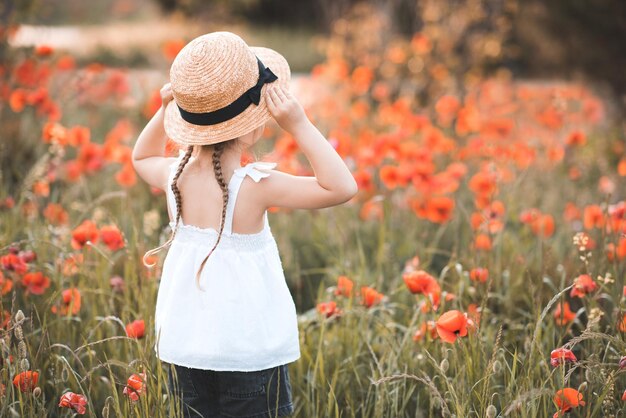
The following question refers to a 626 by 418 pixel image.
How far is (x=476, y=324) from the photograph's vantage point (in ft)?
6.32

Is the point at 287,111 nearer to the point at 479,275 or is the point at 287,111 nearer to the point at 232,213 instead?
the point at 232,213

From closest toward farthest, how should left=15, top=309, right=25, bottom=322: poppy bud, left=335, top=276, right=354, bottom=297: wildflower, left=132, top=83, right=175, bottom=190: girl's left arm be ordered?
left=15, top=309, right=25, bottom=322: poppy bud → left=132, top=83, right=175, bottom=190: girl's left arm → left=335, top=276, right=354, bottom=297: wildflower

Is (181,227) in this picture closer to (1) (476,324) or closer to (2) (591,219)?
(1) (476,324)

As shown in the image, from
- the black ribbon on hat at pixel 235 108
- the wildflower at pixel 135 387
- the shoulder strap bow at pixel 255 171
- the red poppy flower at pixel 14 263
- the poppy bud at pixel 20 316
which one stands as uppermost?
the black ribbon on hat at pixel 235 108

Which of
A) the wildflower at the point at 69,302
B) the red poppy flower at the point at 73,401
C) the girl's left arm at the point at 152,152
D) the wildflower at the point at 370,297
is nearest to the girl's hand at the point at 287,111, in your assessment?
the girl's left arm at the point at 152,152

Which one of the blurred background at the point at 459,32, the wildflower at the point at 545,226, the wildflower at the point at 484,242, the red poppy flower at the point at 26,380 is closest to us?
the red poppy flower at the point at 26,380

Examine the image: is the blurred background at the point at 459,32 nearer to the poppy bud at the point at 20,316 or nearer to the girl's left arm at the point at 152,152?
the girl's left arm at the point at 152,152

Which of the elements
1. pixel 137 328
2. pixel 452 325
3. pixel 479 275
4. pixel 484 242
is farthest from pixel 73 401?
pixel 484 242

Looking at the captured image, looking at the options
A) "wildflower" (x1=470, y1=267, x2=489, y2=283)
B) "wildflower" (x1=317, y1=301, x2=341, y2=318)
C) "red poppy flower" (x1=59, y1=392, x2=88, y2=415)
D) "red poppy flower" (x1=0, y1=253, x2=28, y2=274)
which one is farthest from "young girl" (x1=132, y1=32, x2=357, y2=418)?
"wildflower" (x1=470, y1=267, x2=489, y2=283)

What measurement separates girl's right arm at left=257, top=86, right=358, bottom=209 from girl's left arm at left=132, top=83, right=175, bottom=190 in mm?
411

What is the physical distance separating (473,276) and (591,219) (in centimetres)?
71

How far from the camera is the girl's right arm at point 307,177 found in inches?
71.9

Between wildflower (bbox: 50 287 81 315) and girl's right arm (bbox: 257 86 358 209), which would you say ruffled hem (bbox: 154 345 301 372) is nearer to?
girl's right arm (bbox: 257 86 358 209)

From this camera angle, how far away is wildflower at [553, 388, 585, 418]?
1.76m
